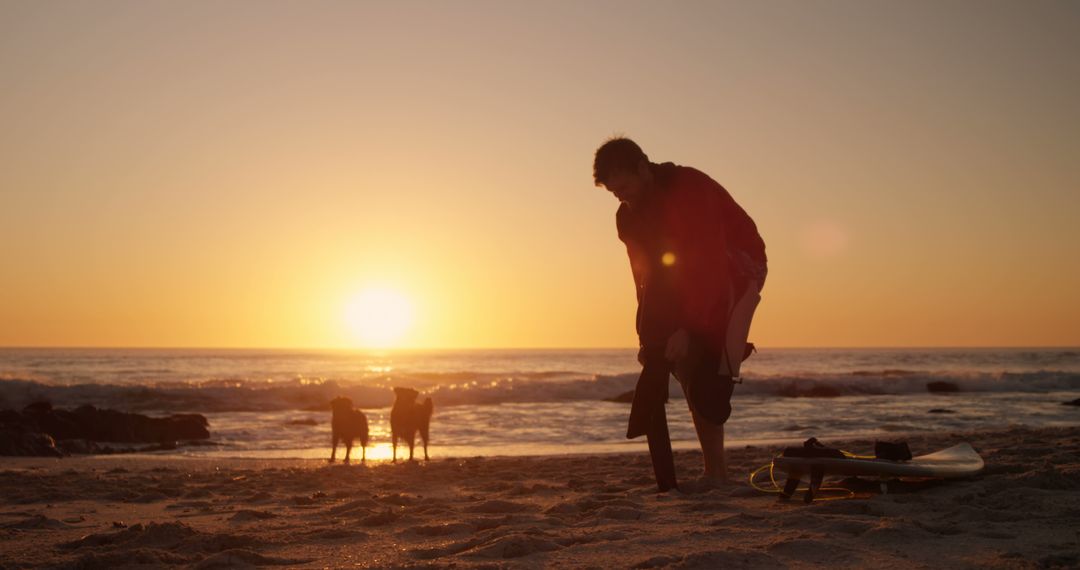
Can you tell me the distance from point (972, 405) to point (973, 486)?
15242mm

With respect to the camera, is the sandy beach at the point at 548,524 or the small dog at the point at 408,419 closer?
the sandy beach at the point at 548,524

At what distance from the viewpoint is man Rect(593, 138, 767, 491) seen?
159 inches

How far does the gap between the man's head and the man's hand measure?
2.38ft

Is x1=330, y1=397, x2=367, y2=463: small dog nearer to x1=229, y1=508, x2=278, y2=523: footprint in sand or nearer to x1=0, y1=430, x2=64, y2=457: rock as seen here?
x1=0, y1=430, x2=64, y2=457: rock

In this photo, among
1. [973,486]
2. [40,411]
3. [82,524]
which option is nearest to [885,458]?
[973,486]

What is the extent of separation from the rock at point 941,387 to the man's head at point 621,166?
88.6 ft

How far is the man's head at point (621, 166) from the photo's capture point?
397 centimetres

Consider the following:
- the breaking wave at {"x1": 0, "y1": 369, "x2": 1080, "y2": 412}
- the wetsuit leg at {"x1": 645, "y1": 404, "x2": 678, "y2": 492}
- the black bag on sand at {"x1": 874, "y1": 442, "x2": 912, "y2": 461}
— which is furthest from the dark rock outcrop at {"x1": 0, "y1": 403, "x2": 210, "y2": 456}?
the black bag on sand at {"x1": 874, "y1": 442, "x2": 912, "y2": 461}

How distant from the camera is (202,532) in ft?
11.4

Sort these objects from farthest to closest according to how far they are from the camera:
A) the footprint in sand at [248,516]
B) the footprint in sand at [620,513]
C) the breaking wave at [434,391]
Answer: the breaking wave at [434,391] < the footprint in sand at [248,516] < the footprint in sand at [620,513]

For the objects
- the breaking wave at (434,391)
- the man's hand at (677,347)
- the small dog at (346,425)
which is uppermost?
the man's hand at (677,347)

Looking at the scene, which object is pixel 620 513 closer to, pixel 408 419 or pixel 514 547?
pixel 514 547

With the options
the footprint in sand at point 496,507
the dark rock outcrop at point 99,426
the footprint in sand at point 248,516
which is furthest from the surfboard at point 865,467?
the dark rock outcrop at point 99,426

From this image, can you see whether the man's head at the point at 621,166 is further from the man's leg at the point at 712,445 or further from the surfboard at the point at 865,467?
the surfboard at the point at 865,467
